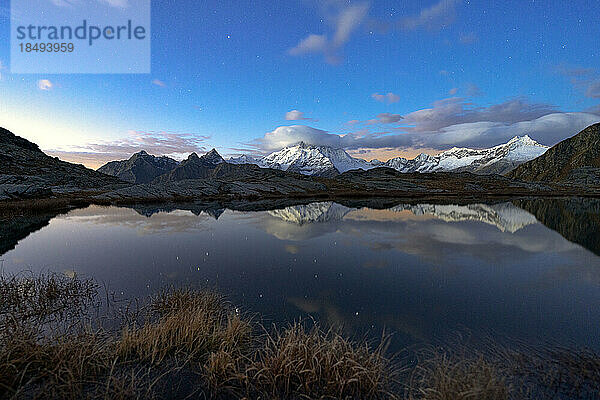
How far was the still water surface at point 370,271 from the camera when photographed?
14031 millimetres

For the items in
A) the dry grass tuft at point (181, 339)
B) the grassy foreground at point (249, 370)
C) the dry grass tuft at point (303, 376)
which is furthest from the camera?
the dry grass tuft at point (181, 339)

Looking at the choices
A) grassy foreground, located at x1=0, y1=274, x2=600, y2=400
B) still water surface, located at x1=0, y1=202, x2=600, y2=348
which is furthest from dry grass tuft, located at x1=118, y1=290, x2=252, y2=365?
still water surface, located at x1=0, y1=202, x2=600, y2=348

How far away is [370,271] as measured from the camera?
857 inches

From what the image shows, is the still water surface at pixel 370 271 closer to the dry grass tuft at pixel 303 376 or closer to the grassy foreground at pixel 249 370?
the grassy foreground at pixel 249 370

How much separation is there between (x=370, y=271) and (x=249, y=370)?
14.8 m

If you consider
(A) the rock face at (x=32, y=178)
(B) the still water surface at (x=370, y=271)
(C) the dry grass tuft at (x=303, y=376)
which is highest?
(A) the rock face at (x=32, y=178)

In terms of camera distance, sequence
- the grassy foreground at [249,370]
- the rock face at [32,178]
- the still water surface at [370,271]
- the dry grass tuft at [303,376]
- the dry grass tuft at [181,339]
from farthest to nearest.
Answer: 1. the rock face at [32,178]
2. the still water surface at [370,271]
3. the dry grass tuft at [181,339]
4. the dry grass tuft at [303,376]
5. the grassy foreground at [249,370]

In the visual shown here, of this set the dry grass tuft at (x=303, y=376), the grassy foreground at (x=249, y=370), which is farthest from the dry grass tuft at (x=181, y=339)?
the dry grass tuft at (x=303, y=376)

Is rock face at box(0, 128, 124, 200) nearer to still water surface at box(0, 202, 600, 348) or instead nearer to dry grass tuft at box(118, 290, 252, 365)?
still water surface at box(0, 202, 600, 348)

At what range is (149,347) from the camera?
970 centimetres

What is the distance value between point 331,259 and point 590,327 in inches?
634

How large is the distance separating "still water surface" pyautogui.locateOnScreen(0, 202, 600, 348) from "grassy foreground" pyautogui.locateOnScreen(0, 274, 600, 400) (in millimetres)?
2374

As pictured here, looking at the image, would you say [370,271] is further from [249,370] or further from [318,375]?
[249,370]

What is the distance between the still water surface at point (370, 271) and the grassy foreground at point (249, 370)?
2374mm
